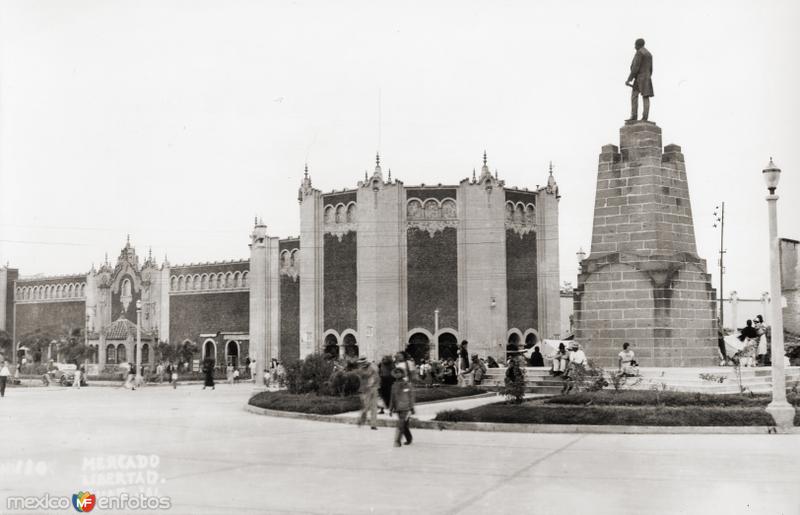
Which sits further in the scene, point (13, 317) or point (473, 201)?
point (13, 317)

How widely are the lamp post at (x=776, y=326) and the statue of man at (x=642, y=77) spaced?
7.31 m

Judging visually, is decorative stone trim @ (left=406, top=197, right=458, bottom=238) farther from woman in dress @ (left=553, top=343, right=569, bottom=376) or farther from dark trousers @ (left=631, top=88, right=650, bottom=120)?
dark trousers @ (left=631, top=88, right=650, bottom=120)

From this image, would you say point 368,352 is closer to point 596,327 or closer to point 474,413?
point 596,327

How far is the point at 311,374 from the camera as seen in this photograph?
2211 centimetres

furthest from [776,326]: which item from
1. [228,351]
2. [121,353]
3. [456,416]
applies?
[121,353]

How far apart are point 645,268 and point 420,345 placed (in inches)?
1015

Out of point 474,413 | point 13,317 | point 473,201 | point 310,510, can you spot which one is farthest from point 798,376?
point 13,317

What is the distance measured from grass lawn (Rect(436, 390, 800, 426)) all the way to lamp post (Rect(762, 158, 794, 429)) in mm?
300

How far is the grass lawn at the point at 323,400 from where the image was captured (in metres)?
18.9

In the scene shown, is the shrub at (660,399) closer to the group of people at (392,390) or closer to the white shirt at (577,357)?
the white shirt at (577,357)

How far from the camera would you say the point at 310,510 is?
8.09 m

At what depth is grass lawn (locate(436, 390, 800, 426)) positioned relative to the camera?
14.5m

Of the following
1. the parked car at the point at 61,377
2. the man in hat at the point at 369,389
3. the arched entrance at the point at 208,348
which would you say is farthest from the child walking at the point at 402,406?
the arched entrance at the point at 208,348

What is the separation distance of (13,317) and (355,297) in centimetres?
3464
